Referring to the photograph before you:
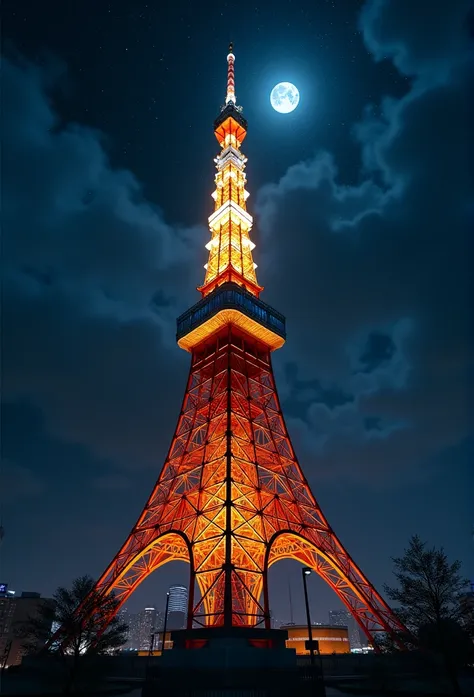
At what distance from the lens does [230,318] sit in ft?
128

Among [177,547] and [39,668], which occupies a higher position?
[177,547]

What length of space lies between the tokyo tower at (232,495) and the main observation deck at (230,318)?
101 mm

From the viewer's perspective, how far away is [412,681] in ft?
64.0

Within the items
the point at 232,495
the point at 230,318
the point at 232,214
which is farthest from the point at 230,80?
the point at 232,495

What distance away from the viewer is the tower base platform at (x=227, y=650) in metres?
20.8

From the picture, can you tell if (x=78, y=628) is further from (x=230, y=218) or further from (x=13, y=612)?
(x=13, y=612)

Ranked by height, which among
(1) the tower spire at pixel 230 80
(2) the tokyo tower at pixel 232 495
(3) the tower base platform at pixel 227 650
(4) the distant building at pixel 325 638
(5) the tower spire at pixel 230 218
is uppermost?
(1) the tower spire at pixel 230 80

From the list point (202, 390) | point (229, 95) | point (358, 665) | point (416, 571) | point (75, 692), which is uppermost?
point (229, 95)

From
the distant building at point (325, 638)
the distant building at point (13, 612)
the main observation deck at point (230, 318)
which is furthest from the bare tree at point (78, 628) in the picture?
the distant building at point (13, 612)

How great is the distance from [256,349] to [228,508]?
17423mm

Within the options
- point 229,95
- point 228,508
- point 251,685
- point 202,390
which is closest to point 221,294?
point 202,390

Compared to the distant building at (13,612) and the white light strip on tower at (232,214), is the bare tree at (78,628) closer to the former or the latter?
the white light strip on tower at (232,214)

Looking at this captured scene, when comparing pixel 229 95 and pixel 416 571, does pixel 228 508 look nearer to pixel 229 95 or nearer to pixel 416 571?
pixel 416 571

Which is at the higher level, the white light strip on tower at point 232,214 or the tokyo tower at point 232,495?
the white light strip on tower at point 232,214
